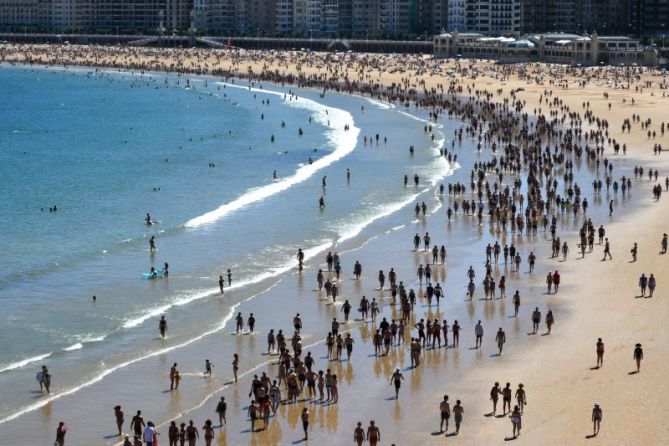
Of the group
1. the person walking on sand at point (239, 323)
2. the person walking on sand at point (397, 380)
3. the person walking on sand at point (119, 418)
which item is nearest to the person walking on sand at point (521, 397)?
the person walking on sand at point (397, 380)

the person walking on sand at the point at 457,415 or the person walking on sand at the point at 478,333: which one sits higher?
the person walking on sand at the point at 478,333

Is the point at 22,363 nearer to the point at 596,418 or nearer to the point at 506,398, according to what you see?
the point at 506,398

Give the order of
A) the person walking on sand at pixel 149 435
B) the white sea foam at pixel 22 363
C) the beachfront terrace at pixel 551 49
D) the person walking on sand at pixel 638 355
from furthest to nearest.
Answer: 1. the beachfront terrace at pixel 551 49
2. the white sea foam at pixel 22 363
3. the person walking on sand at pixel 638 355
4. the person walking on sand at pixel 149 435

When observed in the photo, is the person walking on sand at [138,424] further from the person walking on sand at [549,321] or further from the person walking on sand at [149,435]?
the person walking on sand at [549,321]

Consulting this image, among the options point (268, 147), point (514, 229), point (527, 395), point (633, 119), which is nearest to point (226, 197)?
point (514, 229)

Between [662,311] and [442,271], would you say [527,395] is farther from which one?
[442,271]

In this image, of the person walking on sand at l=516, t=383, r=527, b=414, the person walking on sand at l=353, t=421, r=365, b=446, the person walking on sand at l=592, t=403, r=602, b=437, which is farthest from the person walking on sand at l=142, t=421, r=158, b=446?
the person walking on sand at l=592, t=403, r=602, b=437

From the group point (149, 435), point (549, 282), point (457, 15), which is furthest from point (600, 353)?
point (457, 15)
